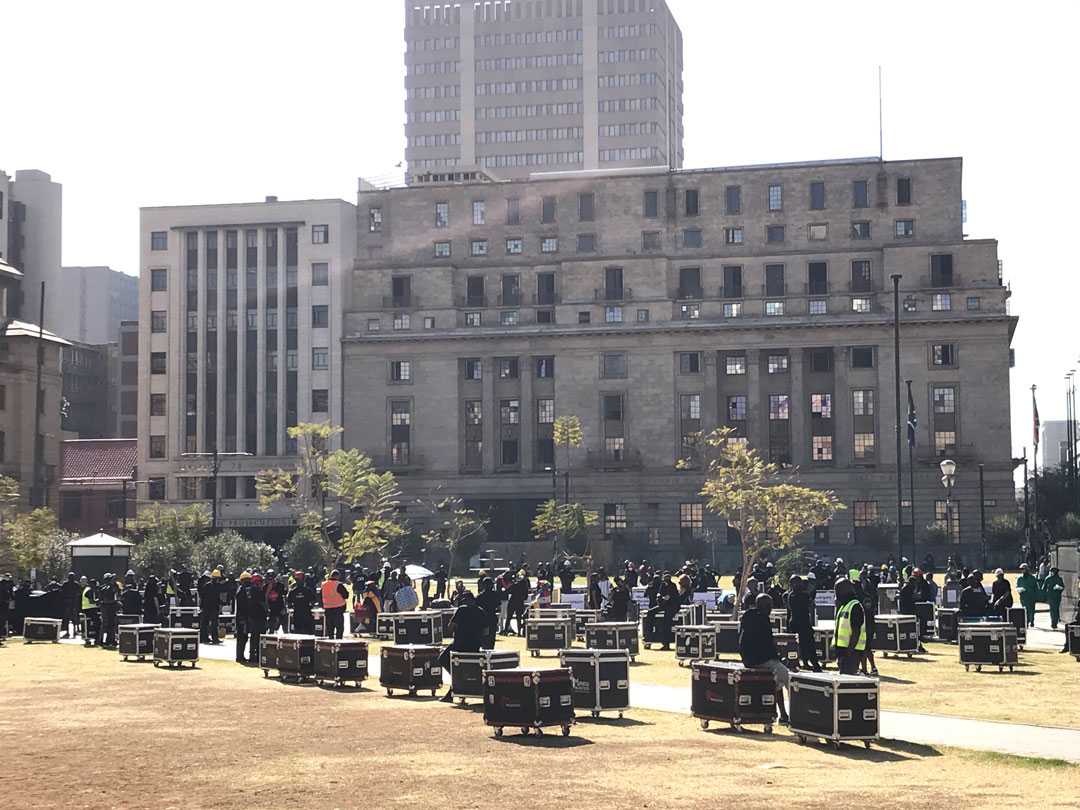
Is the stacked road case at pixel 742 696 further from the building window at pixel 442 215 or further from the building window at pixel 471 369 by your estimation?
the building window at pixel 442 215

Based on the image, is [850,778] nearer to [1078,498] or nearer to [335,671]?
[335,671]

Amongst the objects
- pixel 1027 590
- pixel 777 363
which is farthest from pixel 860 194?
pixel 1027 590

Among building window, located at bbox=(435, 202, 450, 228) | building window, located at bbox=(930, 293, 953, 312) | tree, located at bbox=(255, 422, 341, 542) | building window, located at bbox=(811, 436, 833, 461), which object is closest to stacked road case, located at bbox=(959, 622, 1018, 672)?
tree, located at bbox=(255, 422, 341, 542)

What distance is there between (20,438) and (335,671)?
2952 inches

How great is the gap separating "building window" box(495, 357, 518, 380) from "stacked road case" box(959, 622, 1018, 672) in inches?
3375

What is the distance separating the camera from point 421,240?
122m

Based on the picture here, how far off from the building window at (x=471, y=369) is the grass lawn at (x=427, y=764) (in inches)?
3588

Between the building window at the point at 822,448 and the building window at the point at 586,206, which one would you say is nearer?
the building window at the point at 822,448

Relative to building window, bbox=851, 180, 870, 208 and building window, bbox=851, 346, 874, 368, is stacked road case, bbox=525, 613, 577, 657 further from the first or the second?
building window, bbox=851, 180, 870, 208

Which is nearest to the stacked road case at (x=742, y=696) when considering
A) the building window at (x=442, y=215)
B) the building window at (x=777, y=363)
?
the building window at (x=777, y=363)

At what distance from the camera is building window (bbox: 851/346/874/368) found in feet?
369

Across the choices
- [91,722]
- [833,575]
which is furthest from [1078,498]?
[91,722]

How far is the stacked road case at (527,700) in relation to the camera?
22859 millimetres

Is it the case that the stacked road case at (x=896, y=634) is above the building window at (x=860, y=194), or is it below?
below
